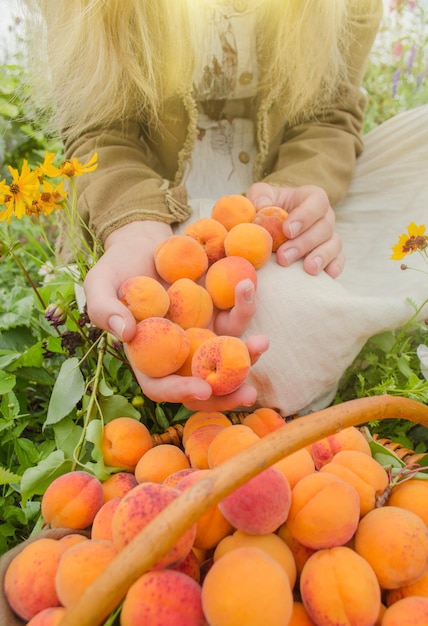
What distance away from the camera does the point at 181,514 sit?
1.30ft

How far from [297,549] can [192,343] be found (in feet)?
1.00

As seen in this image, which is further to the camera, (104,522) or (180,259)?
(180,259)

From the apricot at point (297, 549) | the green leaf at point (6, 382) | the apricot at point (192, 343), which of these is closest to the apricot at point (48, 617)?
the apricot at point (297, 549)

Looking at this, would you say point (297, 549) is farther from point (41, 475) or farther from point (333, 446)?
point (41, 475)

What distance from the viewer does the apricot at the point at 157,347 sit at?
2.23 ft

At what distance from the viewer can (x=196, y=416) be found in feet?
2.50

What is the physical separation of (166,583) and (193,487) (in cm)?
10

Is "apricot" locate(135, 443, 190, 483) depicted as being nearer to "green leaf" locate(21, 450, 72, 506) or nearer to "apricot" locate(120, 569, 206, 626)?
"green leaf" locate(21, 450, 72, 506)

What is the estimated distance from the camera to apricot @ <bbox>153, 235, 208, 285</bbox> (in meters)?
0.82

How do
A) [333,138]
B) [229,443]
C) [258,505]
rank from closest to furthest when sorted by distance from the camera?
[258,505] < [229,443] < [333,138]

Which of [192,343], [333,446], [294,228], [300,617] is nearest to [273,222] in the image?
[294,228]

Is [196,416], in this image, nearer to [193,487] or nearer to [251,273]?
[251,273]

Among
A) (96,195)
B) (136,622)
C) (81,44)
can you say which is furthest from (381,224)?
(136,622)

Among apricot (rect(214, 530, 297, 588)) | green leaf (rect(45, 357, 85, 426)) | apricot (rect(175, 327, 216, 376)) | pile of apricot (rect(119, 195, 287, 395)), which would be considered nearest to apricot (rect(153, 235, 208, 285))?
pile of apricot (rect(119, 195, 287, 395))
